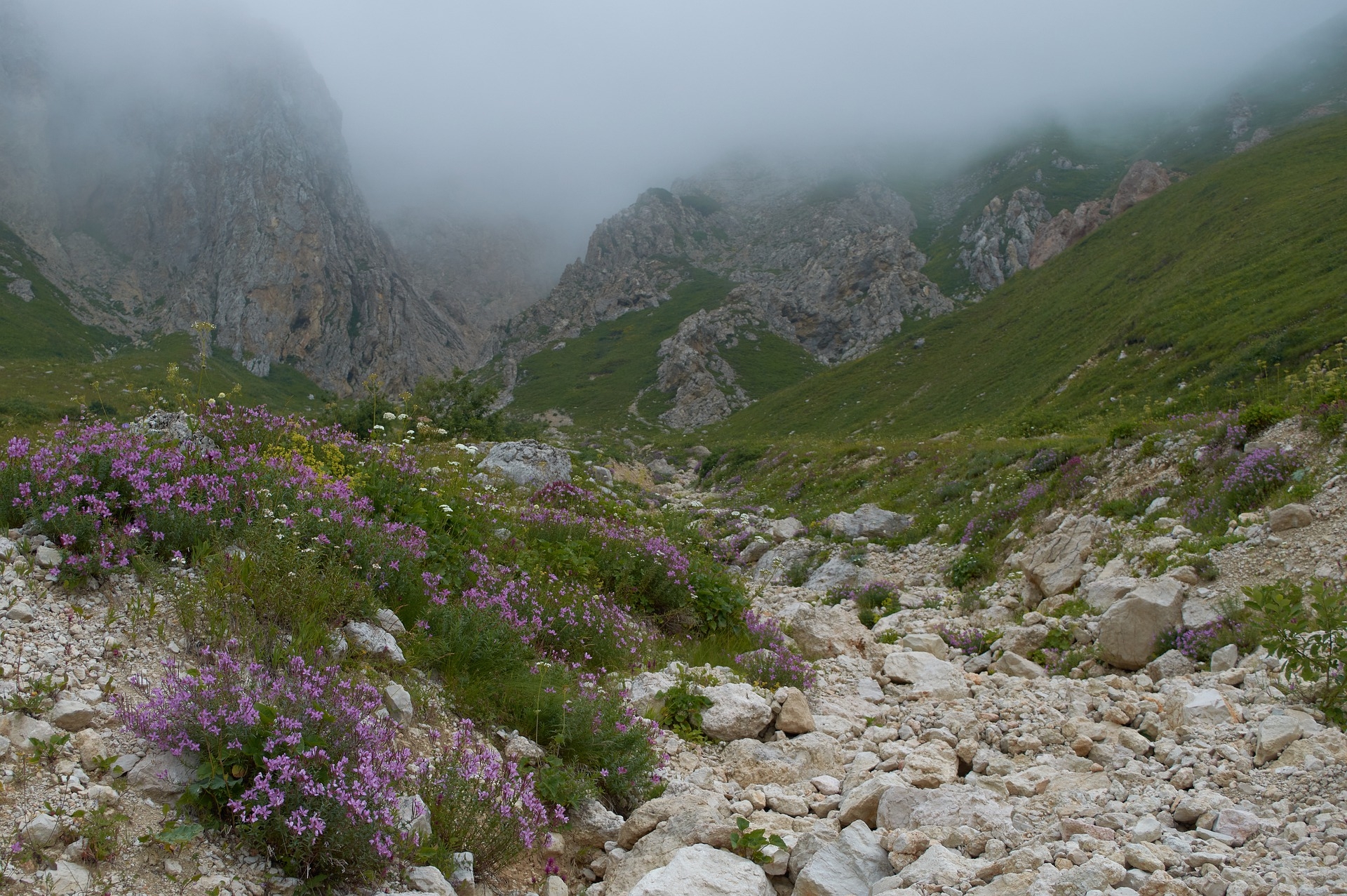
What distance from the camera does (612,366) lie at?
394 feet

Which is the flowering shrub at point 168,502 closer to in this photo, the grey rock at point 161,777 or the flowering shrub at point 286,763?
the flowering shrub at point 286,763

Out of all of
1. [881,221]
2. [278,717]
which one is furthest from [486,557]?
[881,221]

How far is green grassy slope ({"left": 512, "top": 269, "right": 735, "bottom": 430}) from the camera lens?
3957 inches

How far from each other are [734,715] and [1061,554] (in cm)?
718

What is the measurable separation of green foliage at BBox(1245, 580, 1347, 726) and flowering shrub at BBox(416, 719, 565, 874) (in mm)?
5082

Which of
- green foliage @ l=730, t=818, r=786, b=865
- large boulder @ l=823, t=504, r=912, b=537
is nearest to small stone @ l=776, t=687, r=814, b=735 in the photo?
green foliage @ l=730, t=818, r=786, b=865

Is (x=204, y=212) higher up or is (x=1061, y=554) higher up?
(x=204, y=212)

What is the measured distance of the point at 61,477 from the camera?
5.28 metres

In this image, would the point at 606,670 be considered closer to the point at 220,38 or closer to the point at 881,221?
the point at 881,221

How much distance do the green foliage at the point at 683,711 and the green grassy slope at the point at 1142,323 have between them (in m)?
24.2

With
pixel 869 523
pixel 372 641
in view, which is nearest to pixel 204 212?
pixel 869 523

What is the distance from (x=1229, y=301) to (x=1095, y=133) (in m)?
166

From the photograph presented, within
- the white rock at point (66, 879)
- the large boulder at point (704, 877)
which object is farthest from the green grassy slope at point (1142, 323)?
the white rock at point (66, 879)

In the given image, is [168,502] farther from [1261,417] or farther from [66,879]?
[1261,417]
